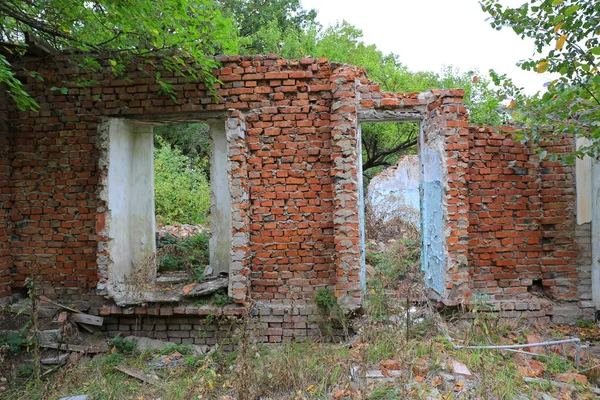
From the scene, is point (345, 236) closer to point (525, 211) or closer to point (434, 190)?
point (434, 190)

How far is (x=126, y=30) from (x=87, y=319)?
11.5 feet

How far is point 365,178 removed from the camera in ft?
48.3

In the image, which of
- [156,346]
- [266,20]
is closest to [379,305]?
[156,346]

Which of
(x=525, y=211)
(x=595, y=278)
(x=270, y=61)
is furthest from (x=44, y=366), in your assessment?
(x=595, y=278)

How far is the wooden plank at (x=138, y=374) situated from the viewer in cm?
382

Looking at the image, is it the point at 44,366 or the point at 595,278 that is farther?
the point at 595,278

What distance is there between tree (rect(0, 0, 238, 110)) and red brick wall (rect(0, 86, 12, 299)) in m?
0.79

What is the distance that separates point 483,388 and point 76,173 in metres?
5.12

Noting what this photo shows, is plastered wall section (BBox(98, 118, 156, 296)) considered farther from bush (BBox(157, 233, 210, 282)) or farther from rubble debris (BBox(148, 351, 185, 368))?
rubble debris (BBox(148, 351, 185, 368))

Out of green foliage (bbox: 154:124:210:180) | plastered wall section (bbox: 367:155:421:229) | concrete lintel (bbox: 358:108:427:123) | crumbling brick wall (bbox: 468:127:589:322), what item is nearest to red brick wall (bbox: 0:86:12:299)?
concrete lintel (bbox: 358:108:427:123)

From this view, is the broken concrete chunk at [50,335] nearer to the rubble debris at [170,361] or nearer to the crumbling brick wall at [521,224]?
the rubble debris at [170,361]

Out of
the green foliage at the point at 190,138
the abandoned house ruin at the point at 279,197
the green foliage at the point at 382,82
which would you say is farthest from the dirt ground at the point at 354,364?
the green foliage at the point at 190,138

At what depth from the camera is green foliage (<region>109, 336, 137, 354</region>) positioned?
4434 mm

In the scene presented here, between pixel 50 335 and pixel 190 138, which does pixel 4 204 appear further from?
pixel 190 138
